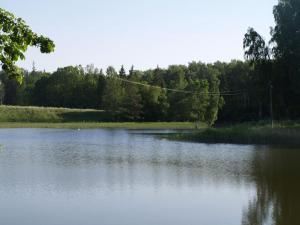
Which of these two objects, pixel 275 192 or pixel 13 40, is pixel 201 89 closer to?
pixel 275 192

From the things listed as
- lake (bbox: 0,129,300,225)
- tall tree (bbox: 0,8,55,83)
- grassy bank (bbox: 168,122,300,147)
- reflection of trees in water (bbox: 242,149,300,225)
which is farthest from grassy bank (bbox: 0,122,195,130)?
tall tree (bbox: 0,8,55,83)

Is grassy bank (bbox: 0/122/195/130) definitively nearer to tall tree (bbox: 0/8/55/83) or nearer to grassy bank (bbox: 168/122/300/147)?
grassy bank (bbox: 168/122/300/147)

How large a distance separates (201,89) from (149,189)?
65893 millimetres

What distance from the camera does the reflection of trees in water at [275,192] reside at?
1479 centimetres

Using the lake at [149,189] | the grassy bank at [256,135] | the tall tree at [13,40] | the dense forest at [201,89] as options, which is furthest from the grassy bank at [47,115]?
the tall tree at [13,40]

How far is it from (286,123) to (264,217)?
119 feet

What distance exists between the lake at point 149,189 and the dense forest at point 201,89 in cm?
1928

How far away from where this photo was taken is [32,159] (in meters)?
31.0

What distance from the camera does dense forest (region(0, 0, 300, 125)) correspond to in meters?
50.1

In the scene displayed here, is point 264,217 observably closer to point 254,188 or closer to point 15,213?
point 254,188

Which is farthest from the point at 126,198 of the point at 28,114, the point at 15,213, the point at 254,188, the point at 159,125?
the point at 28,114

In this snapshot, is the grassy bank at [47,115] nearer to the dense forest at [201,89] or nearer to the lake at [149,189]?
the dense forest at [201,89]

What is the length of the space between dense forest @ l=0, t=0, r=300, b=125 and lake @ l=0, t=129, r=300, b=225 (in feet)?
63.3

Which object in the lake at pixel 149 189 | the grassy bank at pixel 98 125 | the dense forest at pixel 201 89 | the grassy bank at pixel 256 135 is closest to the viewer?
the lake at pixel 149 189
